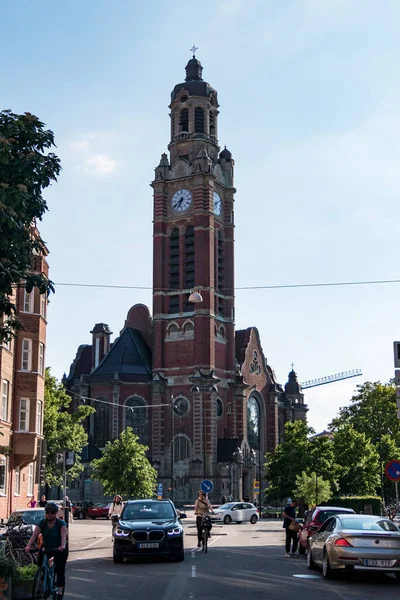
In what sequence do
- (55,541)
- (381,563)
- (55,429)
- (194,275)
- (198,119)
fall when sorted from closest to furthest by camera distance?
(55,541) < (381,563) < (55,429) < (194,275) < (198,119)

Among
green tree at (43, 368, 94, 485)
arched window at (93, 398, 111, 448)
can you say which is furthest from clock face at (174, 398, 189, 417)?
green tree at (43, 368, 94, 485)

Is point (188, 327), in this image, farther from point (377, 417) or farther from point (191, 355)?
point (377, 417)

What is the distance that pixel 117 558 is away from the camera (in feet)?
63.0

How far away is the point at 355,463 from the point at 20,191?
50.6m

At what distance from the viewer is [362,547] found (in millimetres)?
15172

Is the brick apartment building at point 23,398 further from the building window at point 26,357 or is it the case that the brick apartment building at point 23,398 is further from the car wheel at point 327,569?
the car wheel at point 327,569

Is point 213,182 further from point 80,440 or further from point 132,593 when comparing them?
point 132,593

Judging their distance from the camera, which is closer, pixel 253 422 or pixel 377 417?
pixel 377 417

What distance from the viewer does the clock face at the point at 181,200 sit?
86.3 meters

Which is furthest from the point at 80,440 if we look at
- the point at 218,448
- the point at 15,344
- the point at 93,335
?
the point at 93,335

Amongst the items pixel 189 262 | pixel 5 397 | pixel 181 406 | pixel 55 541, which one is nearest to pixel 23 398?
pixel 5 397

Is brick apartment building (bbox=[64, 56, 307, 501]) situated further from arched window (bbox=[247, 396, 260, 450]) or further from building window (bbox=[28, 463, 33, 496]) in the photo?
building window (bbox=[28, 463, 33, 496])

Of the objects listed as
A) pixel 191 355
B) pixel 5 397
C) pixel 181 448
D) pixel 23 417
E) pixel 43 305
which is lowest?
pixel 181 448

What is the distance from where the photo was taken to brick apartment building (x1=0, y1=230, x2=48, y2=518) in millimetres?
33062
